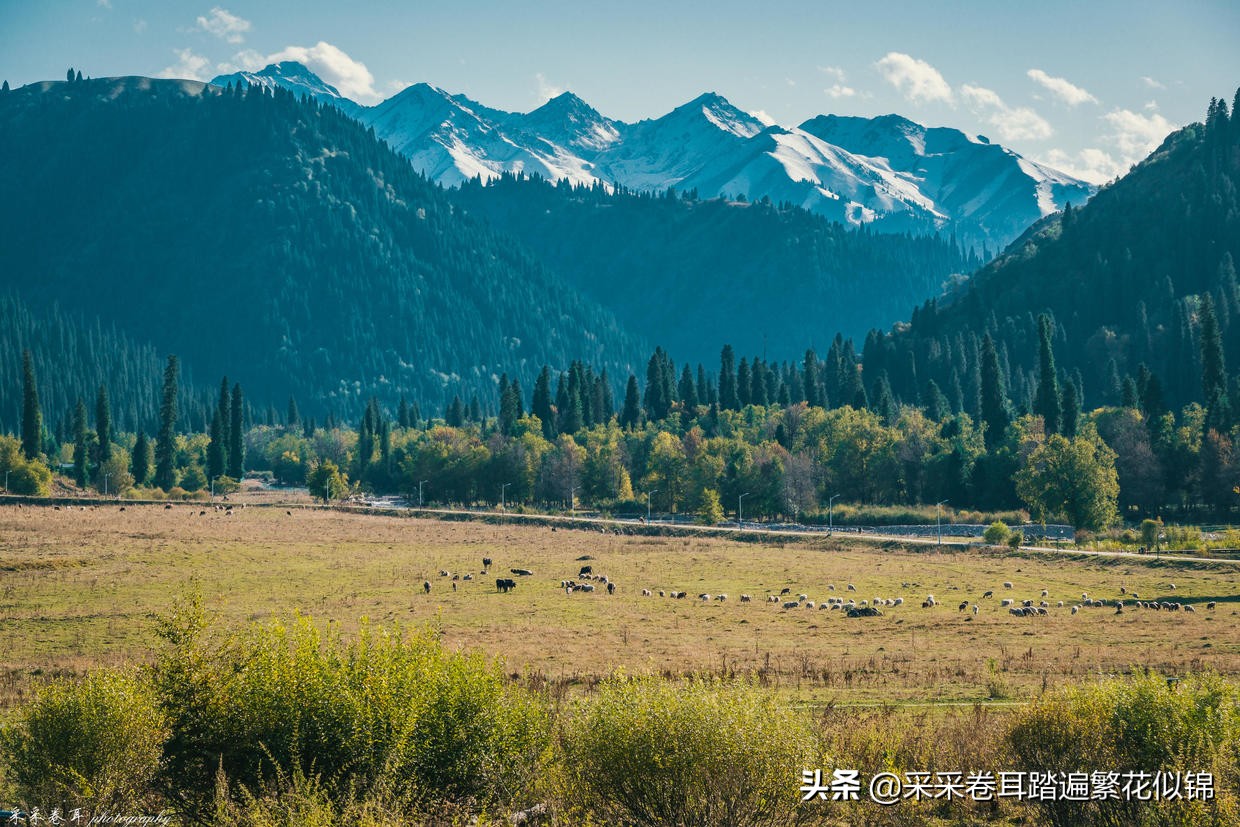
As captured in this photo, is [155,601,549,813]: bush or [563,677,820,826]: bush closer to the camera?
[563,677,820,826]: bush

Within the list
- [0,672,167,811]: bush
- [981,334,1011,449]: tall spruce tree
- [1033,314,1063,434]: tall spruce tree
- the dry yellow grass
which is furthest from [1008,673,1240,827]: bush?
[981,334,1011,449]: tall spruce tree

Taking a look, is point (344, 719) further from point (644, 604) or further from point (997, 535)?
point (997, 535)

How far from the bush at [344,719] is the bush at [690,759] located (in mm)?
2005

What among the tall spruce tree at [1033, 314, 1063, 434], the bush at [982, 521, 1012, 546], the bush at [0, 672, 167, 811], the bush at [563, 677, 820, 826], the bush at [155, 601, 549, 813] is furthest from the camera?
the tall spruce tree at [1033, 314, 1063, 434]

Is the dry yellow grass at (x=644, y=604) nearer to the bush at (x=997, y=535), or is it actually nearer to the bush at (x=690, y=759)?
the bush at (x=690, y=759)

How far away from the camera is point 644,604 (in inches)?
2960

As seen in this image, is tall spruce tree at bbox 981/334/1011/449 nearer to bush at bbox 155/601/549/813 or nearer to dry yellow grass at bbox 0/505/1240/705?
dry yellow grass at bbox 0/505/1240/705

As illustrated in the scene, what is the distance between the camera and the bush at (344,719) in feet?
74.5

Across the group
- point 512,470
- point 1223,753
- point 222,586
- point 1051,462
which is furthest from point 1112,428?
point 1223,753

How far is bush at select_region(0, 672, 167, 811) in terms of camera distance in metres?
23.5

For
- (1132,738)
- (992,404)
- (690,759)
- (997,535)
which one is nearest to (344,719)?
(690,759)

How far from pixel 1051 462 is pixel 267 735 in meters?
116

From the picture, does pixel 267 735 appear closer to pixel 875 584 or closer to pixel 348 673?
pixel 348 673

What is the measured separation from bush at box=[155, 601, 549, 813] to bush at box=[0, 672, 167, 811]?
20.7 inches
